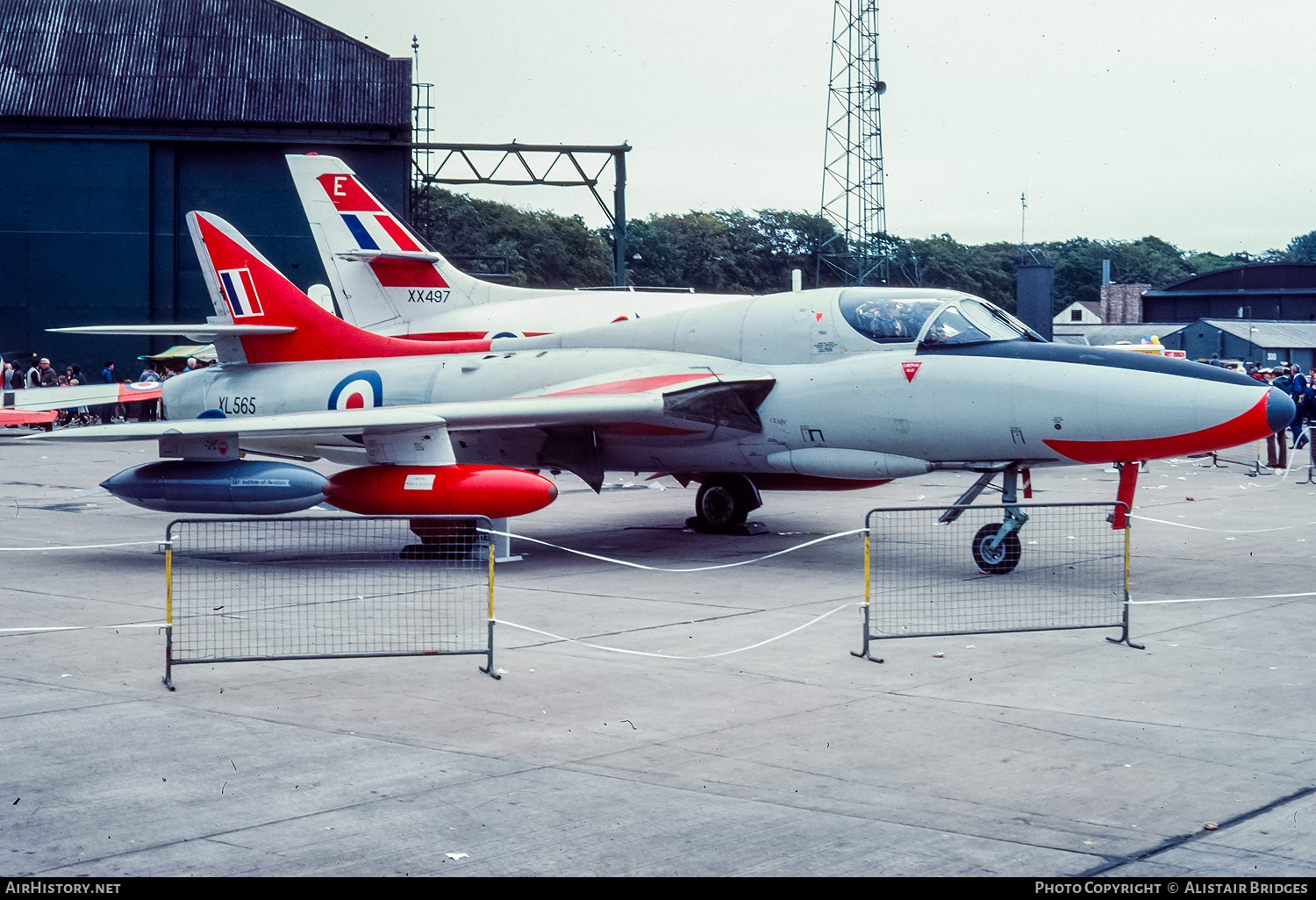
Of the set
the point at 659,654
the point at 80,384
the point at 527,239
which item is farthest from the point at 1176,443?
the point at 527,239

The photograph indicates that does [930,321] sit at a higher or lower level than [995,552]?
higher

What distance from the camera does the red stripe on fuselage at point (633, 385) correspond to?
13172 millimetres

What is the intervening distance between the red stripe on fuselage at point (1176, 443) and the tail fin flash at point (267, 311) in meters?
8.07

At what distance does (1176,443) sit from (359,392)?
8904mm

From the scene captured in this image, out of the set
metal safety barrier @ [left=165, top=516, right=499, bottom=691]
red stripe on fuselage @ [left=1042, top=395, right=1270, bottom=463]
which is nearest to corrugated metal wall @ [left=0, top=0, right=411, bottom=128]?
metal safety barrier @ [left=165, top=516, right=499, bottom=691]

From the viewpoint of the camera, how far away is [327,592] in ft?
35.6

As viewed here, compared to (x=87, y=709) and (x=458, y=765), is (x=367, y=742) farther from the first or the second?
(x=87, y=709)

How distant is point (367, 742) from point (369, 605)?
402 centimetres

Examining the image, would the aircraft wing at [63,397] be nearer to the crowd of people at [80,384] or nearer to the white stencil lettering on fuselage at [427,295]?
the white stencil lettering on fuselage at [427,295]

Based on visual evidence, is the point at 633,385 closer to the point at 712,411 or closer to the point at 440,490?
the point at 712,411

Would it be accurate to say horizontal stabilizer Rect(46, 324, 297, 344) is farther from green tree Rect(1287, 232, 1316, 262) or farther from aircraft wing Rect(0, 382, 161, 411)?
green tree Rect(1287, 232, 1316, 262)

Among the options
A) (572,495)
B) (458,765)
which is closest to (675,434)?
(572,495)

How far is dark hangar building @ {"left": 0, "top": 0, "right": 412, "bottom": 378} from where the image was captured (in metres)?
41.8

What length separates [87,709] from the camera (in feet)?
22.7
